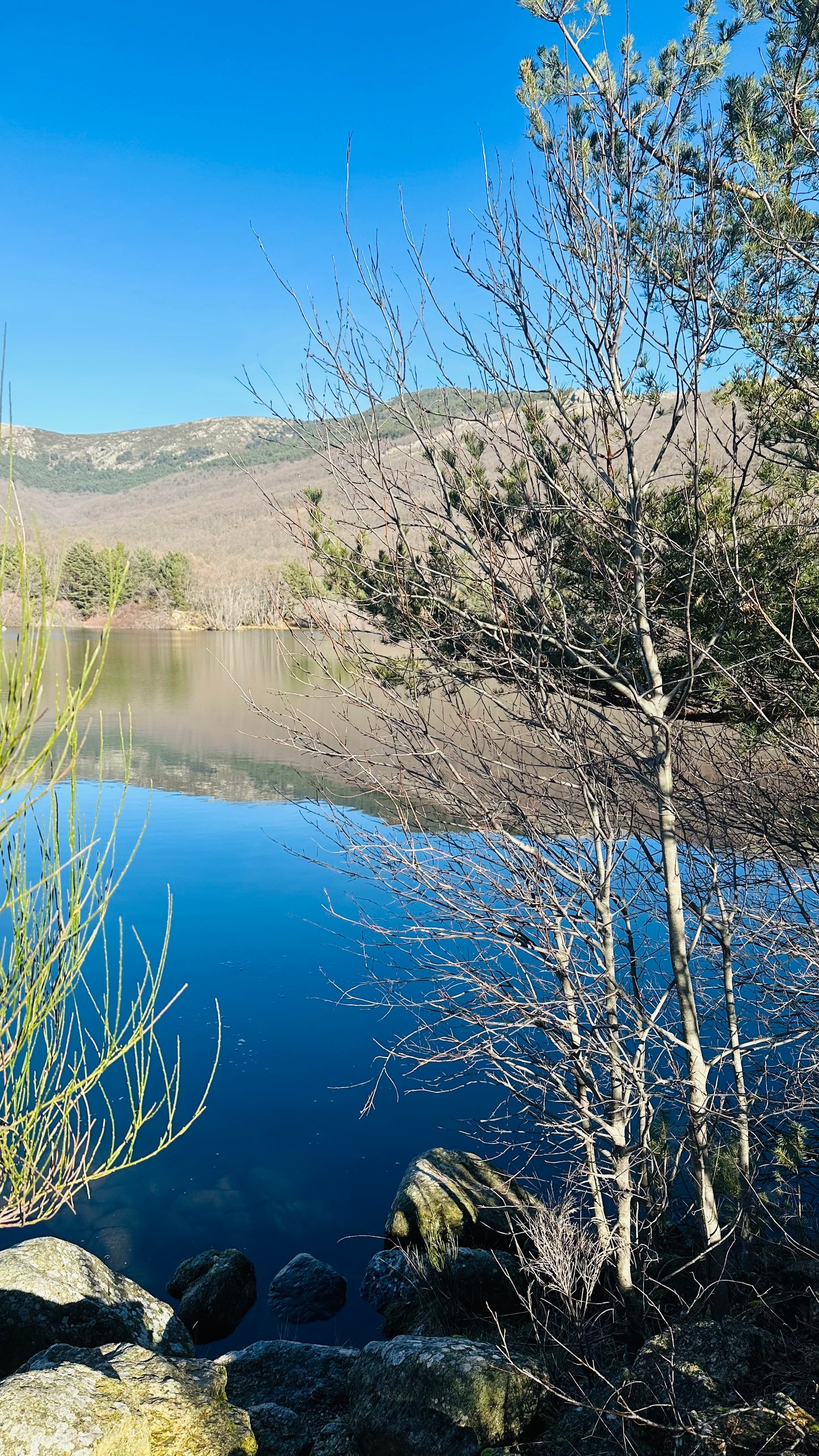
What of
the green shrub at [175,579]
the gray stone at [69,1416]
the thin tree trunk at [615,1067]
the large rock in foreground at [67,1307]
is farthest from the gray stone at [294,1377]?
the green shrub at [175,579]

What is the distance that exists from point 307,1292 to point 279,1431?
2384 mm

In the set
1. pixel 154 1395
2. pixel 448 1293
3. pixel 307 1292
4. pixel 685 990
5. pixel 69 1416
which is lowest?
pixel 307 1292

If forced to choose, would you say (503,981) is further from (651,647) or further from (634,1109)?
(651,647)

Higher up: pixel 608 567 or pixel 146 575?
pixel 146 575

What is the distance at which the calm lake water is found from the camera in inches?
322

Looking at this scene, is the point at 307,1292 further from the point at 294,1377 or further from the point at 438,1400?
the point at 438,1400

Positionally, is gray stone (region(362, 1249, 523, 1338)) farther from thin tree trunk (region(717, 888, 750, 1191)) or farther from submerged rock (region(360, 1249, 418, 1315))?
thin tree trunk (region(717, 888, 750, 1191))

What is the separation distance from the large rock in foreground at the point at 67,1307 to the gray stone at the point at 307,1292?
3.29ft

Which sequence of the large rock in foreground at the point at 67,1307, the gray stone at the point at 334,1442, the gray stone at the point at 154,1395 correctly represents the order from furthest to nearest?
1. the large rock in foreground at the point at 67,1307
2. the gray stone at the point at 334,1442
3. the gray stone at the point at 154,1395

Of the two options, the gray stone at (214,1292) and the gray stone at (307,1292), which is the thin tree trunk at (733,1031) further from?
the gray stone at (214,1292)

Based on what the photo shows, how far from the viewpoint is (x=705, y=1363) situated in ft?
14.2

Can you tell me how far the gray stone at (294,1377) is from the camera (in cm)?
561

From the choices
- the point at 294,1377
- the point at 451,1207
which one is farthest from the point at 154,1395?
the point at 451,1207

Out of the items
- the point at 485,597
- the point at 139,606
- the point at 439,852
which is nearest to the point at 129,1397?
the point at 439,852
